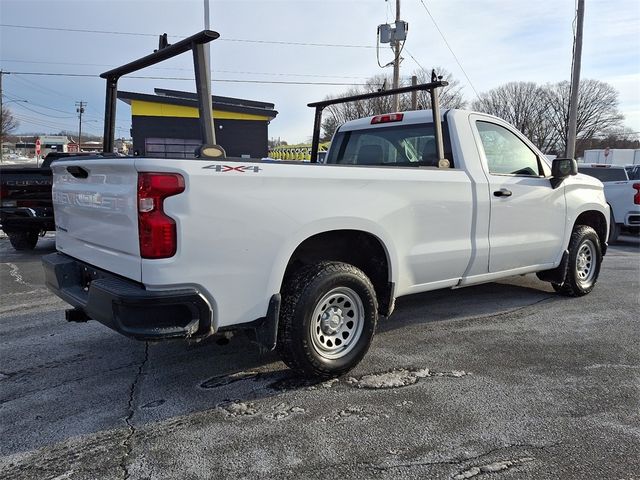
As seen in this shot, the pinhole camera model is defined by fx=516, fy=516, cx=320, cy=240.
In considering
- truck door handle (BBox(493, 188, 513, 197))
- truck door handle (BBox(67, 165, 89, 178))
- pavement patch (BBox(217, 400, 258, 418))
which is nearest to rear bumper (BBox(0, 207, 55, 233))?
truck door handle (BBox(67, 165, 89, 178))

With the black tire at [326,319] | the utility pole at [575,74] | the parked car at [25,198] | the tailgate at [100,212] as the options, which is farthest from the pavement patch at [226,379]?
the utility pole at [575,74]

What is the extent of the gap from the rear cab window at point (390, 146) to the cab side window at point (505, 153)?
466 mm

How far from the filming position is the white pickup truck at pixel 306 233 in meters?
2.86

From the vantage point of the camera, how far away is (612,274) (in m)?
7.59

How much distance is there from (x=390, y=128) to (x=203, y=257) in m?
2.88

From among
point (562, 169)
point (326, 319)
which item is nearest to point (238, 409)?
point (326, 319)

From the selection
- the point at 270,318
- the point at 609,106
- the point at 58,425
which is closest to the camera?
the point at 58,425

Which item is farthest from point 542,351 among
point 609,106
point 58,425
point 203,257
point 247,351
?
point 609,106

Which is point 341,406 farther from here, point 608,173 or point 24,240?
point 608,173

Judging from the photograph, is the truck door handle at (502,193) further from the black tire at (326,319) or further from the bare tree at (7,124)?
the bare tree at (7,124)

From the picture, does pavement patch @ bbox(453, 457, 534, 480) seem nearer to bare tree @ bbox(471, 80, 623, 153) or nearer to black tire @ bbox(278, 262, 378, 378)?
black tire @ bbox(278, 262, 378, 378)

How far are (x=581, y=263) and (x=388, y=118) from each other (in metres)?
2.96

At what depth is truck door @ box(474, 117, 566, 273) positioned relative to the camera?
15.5 feet

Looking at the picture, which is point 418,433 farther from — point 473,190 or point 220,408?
point 473,190
